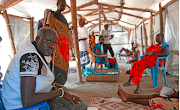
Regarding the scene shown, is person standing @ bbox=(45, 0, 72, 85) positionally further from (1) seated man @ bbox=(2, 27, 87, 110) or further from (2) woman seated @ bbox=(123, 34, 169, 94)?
(2) woman seated @ bbox=(123, 34, 169, 94)

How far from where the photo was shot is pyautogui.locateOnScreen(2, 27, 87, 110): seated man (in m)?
0.83

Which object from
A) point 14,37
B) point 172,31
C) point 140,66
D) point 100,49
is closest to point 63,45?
point 140,66

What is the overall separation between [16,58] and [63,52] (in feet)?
5.44

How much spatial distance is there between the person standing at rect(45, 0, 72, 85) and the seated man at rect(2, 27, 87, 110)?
4.05 feet

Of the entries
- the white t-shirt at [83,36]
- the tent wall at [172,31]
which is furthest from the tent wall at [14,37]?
the tent wall at [172,31]

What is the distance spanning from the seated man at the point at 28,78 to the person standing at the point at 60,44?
1235 mm

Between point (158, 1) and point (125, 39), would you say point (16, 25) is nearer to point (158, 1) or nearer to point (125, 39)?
point (158, 1)

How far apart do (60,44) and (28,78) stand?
164cm

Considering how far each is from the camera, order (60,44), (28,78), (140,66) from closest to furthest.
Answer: (28,78), (60,44), (140,66)

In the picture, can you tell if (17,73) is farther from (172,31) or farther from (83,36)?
(172,31)

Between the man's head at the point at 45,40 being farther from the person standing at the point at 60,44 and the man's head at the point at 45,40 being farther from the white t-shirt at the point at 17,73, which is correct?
the person standing at the point at 60,44

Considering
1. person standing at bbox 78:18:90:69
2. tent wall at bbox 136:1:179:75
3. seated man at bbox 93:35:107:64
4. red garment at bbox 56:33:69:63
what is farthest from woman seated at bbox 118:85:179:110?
person standing at bbox 78:18:90:69

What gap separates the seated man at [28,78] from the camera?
0.83 metres

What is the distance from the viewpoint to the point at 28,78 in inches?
32.9
